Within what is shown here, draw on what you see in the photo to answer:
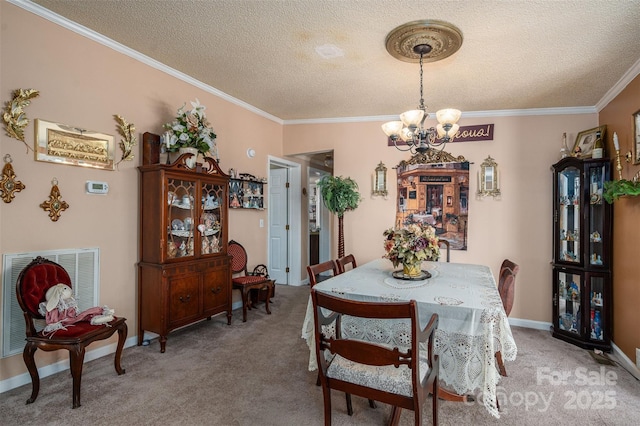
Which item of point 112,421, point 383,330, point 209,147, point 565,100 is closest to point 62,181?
point 209,147

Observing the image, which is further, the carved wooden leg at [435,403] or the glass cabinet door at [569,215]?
the glass cabinet door at [569,215]

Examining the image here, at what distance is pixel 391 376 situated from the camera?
1.64 m

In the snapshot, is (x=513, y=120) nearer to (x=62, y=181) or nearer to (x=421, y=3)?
(x=421, y=3)

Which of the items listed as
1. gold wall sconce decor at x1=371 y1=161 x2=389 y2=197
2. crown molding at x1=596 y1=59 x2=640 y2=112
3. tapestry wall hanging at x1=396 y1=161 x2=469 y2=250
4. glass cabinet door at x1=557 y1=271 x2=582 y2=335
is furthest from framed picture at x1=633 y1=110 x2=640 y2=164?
gold wall sconce decor at x1=371 y1=161 x2=389 y2=197

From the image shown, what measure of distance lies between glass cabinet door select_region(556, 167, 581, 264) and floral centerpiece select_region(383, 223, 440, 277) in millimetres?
2042

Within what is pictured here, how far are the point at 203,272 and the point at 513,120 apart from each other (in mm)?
4143

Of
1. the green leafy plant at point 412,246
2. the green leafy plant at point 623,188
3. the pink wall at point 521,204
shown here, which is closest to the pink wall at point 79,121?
the green leafy plant at point 412,246

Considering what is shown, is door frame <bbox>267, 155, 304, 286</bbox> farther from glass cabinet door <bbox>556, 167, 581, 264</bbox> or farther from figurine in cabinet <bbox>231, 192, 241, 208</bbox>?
glass cabinet door <bbox>556, 167, 581, 264</bbox>

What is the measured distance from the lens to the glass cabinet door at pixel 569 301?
3.46 metres

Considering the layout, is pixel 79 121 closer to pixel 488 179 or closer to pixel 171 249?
pixel 171 249

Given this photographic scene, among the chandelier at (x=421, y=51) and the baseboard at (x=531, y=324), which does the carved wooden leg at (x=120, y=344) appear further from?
the baseboard at (x=531, y=324)

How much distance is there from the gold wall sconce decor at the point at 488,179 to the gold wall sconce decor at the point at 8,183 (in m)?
4.67

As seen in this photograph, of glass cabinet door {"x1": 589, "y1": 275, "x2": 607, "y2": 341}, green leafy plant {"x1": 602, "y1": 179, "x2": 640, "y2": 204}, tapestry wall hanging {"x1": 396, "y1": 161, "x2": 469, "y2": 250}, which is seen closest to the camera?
green leafy plant {"x1": 602, "y1": 179, "x2": 640, "y2": 204}

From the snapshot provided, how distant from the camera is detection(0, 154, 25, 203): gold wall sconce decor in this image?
2279 millimetres
